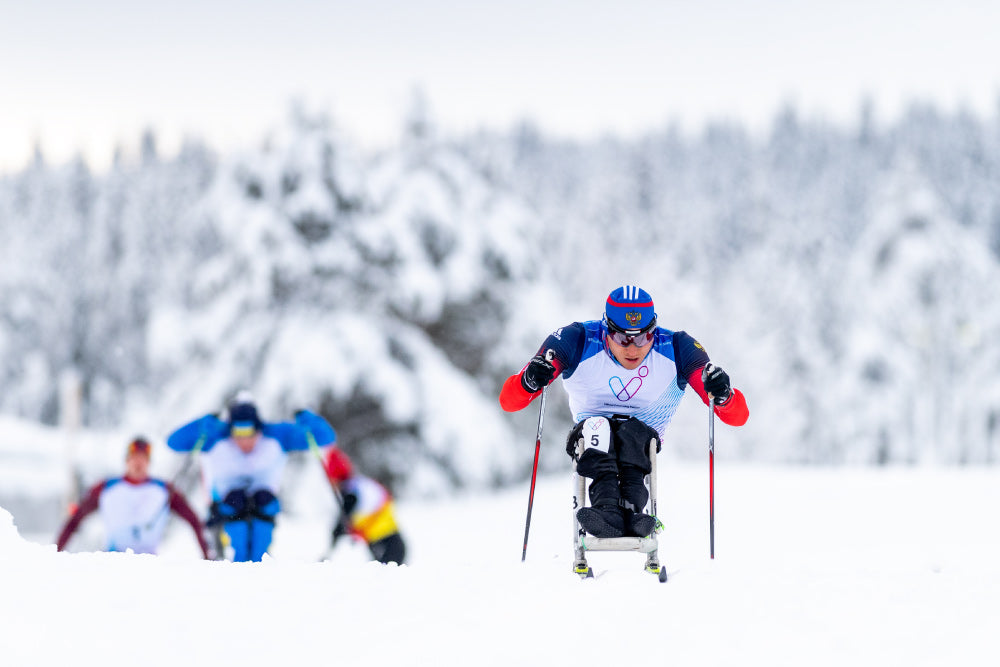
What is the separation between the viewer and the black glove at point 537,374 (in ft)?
16.6

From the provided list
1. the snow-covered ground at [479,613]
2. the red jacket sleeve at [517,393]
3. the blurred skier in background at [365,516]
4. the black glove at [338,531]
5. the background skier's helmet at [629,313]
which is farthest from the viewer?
the black glove at [338,531]

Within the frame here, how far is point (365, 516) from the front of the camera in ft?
26.7

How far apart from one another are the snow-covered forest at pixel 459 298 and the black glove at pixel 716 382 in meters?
13.9

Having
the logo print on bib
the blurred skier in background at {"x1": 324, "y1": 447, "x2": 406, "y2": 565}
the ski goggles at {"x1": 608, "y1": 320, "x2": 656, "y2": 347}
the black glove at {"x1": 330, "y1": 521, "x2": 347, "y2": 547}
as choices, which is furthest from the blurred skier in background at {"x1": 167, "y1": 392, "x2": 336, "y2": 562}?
the ski goggles at {"x1": 608, "y1": 320, "x2": 656, "y2": 347}

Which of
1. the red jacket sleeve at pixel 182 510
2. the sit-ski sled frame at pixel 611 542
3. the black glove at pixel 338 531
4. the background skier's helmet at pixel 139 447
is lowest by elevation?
the black glove at pixel 338 531

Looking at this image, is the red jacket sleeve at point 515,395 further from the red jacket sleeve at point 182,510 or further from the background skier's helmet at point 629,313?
the red jacket sleeve at point 182,510

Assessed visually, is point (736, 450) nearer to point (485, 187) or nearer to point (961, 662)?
point (485, 187)

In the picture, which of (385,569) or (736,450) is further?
(736,450)

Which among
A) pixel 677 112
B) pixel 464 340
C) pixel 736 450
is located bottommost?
pixel 736 450

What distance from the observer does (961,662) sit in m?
3.66

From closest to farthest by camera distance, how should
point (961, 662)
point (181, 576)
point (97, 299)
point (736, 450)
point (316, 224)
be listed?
point (961, 662) → point (181, 576) → point (316, 224) → point (736, 450) → point (97, 299)

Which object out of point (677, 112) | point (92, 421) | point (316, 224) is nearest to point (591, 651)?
point (316, 224)

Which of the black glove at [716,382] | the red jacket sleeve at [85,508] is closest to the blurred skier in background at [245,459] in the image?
the red jacket sleeve at [85,508]

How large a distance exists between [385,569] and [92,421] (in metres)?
50.1
